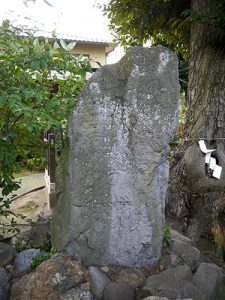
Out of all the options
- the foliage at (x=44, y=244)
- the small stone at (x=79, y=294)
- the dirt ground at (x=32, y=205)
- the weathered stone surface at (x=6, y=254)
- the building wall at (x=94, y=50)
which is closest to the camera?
the small stone at (x=79, y=294)

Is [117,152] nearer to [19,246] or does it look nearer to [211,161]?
[19,246]

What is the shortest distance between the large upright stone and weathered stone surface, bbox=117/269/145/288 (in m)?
0.19

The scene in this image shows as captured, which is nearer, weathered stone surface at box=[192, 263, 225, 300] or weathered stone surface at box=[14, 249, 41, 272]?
weathered stone surface at box=[192, 263, 225, 300]

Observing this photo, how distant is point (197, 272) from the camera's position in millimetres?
3311

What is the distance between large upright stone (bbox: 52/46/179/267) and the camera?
10.5ft

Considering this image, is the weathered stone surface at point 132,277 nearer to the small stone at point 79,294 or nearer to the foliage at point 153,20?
the small stone at point 79,294

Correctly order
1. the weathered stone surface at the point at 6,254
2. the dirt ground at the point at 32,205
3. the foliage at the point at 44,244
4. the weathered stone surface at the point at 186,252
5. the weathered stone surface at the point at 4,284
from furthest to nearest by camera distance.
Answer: the dirt ground at the point at 32,205, the foliage at the point at 44,244, the weathered stone surface at the point at 186,252, the weathered stone surface at the point at 6,254, the weathered stone surface at the point at 4,284

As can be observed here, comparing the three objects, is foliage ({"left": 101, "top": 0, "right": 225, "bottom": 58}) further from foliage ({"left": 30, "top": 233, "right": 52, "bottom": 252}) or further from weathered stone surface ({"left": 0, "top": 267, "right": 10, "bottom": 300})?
weathered stone surface ({"left": 0, "top": 267, "right": 10, "bottom": 300})

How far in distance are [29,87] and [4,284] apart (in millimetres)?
1766

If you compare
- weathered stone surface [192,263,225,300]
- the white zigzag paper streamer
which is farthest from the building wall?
weathered stone surface [192,263,225,300]

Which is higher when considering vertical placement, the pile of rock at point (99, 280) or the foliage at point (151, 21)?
the foliage at point (151, 21)

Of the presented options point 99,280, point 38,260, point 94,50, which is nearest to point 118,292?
point 99,280

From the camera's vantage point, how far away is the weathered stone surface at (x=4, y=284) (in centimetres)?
313

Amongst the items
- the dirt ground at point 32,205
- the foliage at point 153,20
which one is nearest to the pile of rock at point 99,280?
the dirt ground at point 32,205
